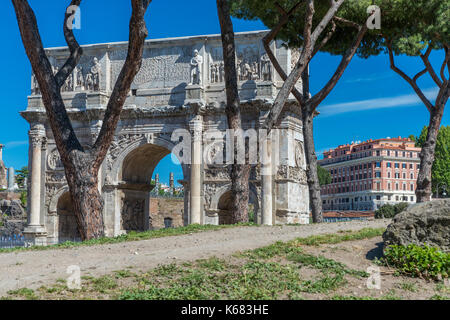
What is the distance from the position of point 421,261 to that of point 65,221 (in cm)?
1941

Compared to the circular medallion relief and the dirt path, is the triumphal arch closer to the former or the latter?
the circular medallion relief

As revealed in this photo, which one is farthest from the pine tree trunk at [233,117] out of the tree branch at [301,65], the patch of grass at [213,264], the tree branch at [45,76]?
the patch of grass at [213,264]

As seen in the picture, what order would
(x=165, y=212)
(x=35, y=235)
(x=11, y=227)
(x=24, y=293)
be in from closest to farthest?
1. (x=24, y=293)
2. (x=35, y=235)
3. (x=165, y=212)
4. (x=11, y=227)

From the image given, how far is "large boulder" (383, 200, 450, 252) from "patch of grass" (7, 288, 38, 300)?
4.54 metres

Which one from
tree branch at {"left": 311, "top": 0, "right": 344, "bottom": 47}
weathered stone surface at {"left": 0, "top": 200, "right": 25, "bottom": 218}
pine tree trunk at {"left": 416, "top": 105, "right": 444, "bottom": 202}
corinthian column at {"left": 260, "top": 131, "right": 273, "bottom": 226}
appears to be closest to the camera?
tree branch at {"left": 311, "top": 0, "right": 344, "bottom": 47}

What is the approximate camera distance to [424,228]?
7781 mm

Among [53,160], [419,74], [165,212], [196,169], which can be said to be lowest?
[165,212]

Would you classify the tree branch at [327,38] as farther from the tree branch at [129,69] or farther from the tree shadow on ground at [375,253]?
the tree shadow on ground at [375,253]

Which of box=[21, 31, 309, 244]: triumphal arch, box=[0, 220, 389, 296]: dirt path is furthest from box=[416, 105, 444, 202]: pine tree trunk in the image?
box=[21, 31, 309, 244]: triumphal arch

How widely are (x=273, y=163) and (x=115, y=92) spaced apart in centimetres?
1104

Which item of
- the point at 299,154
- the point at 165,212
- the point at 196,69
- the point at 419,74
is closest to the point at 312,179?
the point at 419,74

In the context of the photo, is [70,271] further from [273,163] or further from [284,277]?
[273,163]

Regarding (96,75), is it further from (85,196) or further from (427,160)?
(427,160)

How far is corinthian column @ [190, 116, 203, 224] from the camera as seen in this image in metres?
21.9
